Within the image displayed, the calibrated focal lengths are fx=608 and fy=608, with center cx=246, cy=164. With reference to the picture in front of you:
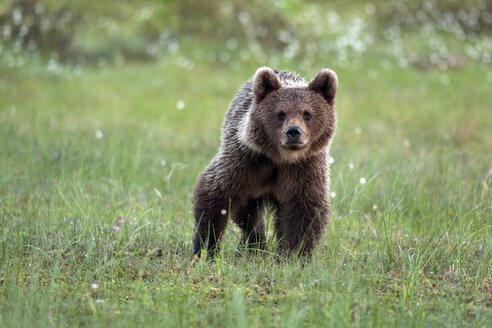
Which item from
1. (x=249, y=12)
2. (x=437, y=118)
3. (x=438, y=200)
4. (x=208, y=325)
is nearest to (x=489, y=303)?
(x=208, y=325)

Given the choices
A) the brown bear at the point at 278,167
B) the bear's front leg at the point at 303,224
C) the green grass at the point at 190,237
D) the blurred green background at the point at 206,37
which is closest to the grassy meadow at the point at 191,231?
the green grass at the point at 190,237

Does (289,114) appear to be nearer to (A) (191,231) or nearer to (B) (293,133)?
(B) (293,133)

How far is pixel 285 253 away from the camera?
4848 mm

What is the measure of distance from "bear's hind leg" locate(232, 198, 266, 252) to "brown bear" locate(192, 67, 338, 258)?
356 millimetres

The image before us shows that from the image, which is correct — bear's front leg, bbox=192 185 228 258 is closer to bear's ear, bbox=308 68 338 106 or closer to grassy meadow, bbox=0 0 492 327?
grassy meadow, bbox=0 0 492 327

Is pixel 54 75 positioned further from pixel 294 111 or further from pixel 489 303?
pixel 489 303


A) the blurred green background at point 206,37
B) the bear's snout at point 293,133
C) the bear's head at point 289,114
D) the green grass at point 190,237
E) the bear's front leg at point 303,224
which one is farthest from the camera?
the blurred green background at point 206,37

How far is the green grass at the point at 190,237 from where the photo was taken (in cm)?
362

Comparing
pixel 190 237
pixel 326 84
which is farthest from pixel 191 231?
pixel 326 84

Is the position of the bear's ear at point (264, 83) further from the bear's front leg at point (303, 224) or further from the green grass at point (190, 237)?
the green grass at point (190, 237)

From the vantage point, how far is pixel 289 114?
15.3 ft

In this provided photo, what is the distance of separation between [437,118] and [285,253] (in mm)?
6970

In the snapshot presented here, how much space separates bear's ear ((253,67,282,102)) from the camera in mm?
4801

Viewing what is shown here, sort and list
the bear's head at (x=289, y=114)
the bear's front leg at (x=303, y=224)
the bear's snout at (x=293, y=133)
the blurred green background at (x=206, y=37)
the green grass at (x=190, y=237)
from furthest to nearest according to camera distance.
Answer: the blurred green background at (x=206, y=37) → the bear's front leg at (x=303, y=224) → the bear's head at (x=289, y=114) → the bear's snout at (x=293, y=133) → the green grass at (x=190, y=237)
